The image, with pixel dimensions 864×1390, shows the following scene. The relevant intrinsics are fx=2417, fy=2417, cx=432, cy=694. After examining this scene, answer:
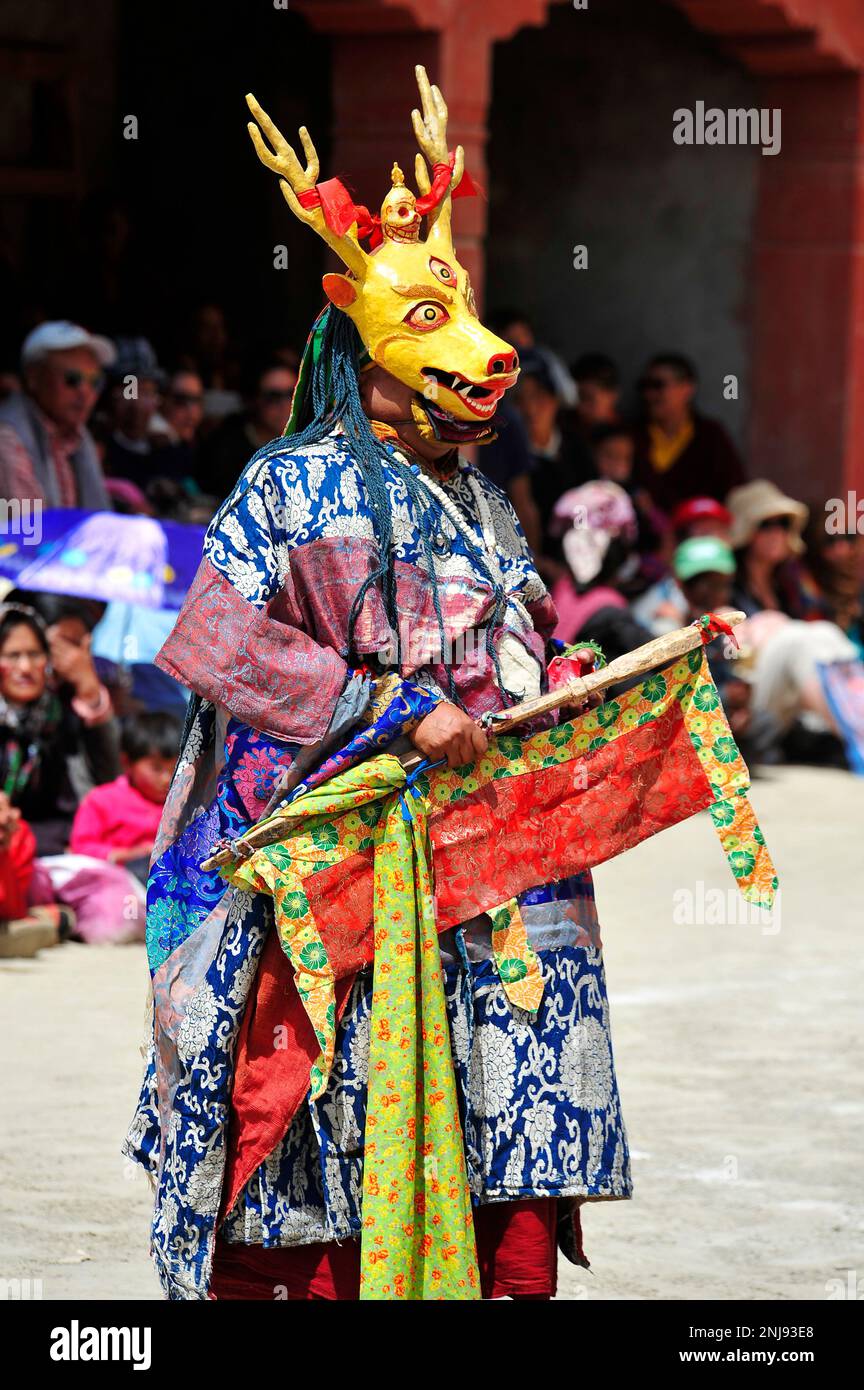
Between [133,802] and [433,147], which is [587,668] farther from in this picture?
[133,802]

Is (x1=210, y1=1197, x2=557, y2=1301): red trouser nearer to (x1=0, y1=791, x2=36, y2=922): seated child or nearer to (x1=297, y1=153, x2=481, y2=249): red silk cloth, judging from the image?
(x1=297, y1=153, x2=481, y2=249): red silk cloth

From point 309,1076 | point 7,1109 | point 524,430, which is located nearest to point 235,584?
point 309,1076

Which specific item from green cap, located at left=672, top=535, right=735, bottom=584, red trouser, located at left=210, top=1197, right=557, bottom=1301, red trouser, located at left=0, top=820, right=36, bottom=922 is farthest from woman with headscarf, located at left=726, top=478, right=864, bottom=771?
red trouser, located at left=210, top=1197, right=557, bottom=1301

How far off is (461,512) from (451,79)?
5867 mm

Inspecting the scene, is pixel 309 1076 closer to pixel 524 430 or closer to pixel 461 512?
pixel 461 512

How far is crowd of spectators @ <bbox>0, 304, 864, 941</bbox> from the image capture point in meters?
6.41

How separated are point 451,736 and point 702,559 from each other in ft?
20.9

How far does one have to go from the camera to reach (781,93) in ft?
39.0

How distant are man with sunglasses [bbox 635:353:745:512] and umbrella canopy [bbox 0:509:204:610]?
4397 millimetres

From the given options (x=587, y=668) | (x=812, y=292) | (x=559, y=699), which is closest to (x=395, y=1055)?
(x=559, y=699)

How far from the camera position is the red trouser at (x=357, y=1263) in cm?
327

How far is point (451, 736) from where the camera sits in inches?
126

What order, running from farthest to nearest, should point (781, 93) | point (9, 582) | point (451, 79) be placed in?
point (781, 93)
point (451, 79)
point (9, 582)

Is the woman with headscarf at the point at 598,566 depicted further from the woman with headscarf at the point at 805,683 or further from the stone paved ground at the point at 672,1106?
the stone paved ground at the point at 672,1106
